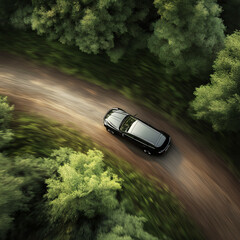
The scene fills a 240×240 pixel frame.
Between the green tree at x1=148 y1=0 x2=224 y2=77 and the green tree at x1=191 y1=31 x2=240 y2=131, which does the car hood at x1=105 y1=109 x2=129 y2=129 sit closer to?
the green tree at x1=148 y1=0 x2=224 y2=77

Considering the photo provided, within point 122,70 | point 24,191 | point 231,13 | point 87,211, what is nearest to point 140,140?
point 87,211

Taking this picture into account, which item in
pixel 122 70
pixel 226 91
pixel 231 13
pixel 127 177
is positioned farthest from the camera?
pixel 122 70

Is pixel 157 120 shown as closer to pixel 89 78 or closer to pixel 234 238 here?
pixel 89 78

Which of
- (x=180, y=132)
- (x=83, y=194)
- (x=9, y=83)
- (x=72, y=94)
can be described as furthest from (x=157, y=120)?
(x=9, y=83)

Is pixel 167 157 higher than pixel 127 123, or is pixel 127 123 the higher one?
pixel 127 123

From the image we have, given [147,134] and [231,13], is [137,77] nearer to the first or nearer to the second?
[147,134]

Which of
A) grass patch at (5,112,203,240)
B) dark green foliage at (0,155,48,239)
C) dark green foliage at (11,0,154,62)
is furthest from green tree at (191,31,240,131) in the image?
dark green foliage at (0,155,48,239)

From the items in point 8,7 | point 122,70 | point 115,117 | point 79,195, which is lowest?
point 79,195
